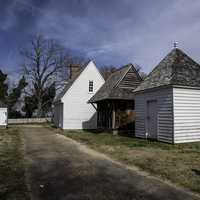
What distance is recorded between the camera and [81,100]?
2677cm

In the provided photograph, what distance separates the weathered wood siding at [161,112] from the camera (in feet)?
45.1

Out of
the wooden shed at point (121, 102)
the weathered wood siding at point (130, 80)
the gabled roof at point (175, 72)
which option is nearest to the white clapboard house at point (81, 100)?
the wooden shed at point (121, 102)

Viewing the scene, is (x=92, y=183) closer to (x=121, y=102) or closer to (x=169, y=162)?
(x=169, y=162)

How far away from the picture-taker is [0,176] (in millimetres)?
6996

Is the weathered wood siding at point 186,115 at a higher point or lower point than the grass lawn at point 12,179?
higher

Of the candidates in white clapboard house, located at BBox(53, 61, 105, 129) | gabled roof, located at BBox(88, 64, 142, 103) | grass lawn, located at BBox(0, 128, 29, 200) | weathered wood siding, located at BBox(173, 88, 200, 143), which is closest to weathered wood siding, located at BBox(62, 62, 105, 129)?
white clapboard house, located at BBox(53, 61, 105, 129)

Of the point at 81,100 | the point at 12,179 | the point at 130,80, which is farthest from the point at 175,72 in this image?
the point at 81,100

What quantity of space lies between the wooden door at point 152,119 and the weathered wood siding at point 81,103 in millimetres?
11976

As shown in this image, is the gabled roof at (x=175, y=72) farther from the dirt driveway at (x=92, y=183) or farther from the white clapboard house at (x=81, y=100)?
the white clapboard house at (x=81, y=100)

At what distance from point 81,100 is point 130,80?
6937mm

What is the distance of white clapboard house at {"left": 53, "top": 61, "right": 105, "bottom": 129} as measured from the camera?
26344 millimetres

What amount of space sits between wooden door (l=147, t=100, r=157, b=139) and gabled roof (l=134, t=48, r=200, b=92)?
1057 millimetres

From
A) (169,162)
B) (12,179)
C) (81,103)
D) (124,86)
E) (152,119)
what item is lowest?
(12,179)

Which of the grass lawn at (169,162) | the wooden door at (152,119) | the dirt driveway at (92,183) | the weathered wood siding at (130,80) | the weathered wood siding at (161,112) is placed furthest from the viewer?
the weathered wood siding at (130,80)
